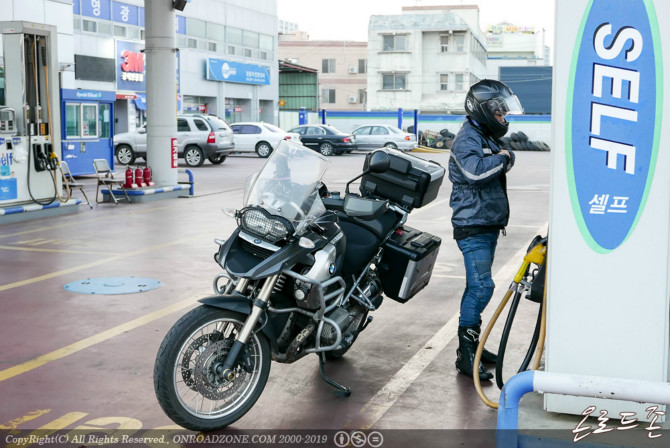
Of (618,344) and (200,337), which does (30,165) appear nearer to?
(200,337)

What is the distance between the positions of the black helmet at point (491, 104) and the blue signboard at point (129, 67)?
3372cm

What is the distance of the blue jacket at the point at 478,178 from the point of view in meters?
5.20

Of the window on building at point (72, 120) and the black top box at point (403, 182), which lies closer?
the black top box at point (403, 182)

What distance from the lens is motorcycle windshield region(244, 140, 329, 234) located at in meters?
4.68

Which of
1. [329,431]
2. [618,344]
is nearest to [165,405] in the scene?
[329,431]

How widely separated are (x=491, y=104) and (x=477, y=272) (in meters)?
1.07

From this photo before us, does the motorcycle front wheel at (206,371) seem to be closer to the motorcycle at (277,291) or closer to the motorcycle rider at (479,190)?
the motorcycle at (277,291)

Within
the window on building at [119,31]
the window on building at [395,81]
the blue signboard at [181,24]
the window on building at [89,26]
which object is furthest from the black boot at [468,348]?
the window on building at [395,81]

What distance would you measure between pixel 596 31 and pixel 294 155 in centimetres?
189

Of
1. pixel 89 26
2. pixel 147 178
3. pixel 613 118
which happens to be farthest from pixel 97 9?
pixel 613 118

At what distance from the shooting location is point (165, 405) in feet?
14.0

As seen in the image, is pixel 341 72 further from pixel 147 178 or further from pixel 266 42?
pixel 147 178

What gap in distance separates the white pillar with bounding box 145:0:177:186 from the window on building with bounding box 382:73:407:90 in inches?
1856

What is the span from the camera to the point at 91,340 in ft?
20.5
